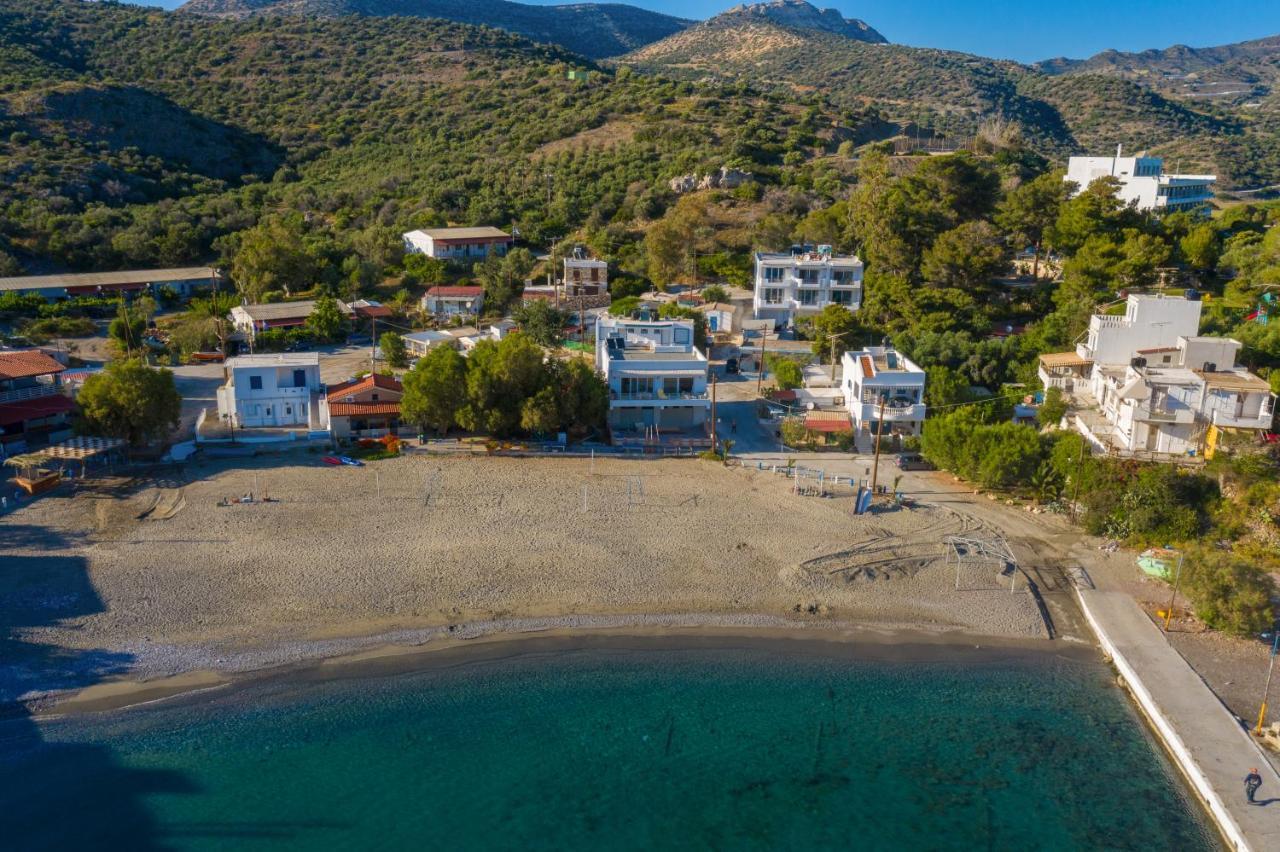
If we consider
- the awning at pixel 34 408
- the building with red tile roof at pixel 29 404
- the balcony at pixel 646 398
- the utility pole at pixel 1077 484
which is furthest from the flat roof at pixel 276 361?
the utility pole at pixel 1077 484

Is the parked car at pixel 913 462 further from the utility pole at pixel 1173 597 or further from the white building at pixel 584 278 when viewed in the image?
the white building at pixel 584 278

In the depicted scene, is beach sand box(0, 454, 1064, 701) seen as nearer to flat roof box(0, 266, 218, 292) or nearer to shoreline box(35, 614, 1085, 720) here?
shoreline box(35, 614, 1085, 720)

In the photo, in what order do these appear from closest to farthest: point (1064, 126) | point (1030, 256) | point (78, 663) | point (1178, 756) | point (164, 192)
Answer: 1. point (1178, 756)
2. point (78, 663)
3. point (1030, 256)
4. point (164, 192)
5. point (1064, 126)

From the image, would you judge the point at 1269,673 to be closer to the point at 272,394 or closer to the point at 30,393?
the point at 272,394

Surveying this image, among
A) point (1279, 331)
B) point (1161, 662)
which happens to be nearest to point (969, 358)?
point (1279, 331)

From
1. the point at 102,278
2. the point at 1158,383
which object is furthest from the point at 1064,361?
the point at 102,278

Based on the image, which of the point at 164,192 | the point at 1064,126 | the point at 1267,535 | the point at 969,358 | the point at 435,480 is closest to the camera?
the point at 1267,535

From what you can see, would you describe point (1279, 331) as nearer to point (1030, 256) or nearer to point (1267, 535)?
point (1267, 535)
